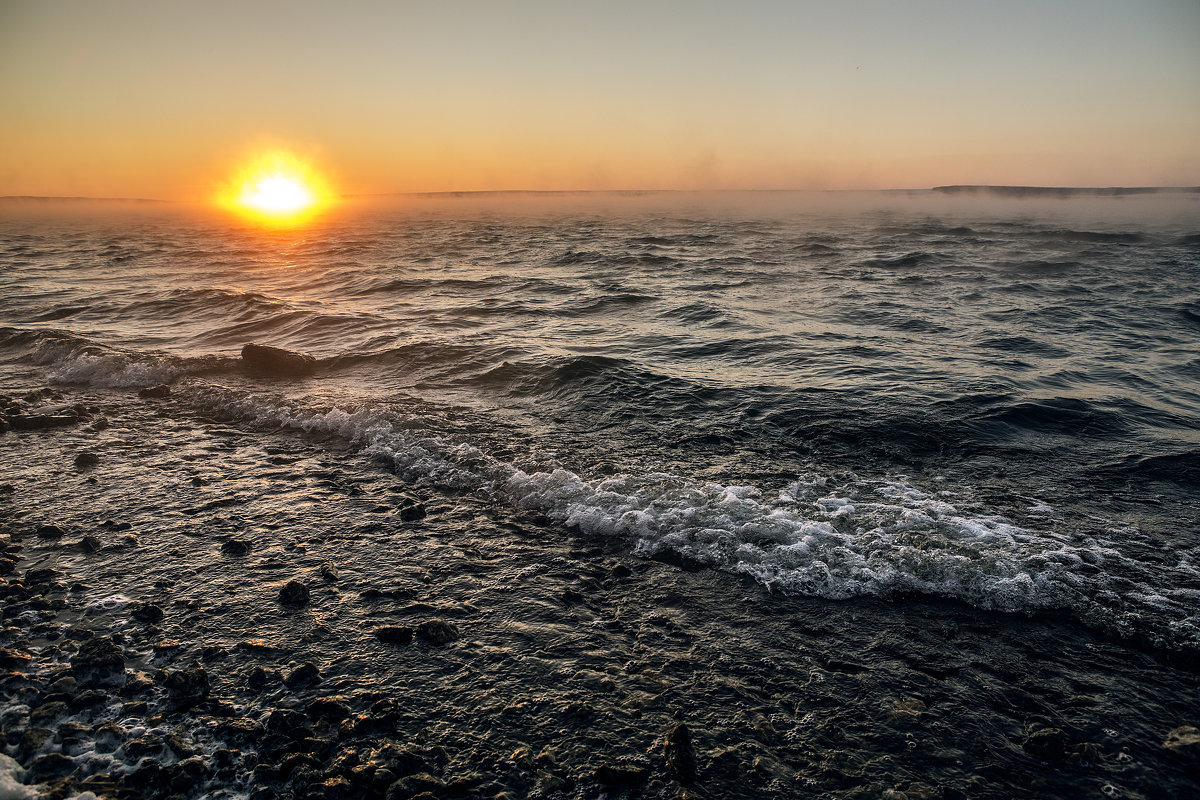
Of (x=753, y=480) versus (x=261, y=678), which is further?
(x=753, y=480)

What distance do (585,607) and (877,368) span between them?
30.7ft

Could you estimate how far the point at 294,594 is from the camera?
5.09 meters

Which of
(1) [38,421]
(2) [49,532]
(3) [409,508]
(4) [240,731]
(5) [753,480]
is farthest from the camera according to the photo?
(1) [38,421]

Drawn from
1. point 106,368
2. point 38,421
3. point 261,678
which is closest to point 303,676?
point 261,678

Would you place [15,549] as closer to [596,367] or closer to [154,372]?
[154,372]

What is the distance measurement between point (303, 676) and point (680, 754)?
250 centimetres

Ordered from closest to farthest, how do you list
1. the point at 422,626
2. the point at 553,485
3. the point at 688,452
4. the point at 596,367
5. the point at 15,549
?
the point at 422,626
the point at 15,549
the point at 553,485
the point at 688,452
the point at 596,367

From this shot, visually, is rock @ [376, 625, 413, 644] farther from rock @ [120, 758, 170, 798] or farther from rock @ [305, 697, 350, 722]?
rock @ [120, 758, 170, 798]

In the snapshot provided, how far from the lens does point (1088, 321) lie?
1656 cm

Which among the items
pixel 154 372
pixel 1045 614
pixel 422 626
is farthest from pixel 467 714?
pixel 154 372

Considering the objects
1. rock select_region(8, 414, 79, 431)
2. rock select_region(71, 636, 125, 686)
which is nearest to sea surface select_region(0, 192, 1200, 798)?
rock select_region(8, 414, 79, 431)

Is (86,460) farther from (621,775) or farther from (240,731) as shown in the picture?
(621,775)

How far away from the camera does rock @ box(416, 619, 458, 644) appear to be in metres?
4.62

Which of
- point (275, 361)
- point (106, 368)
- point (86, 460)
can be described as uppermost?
point (275, 361)
